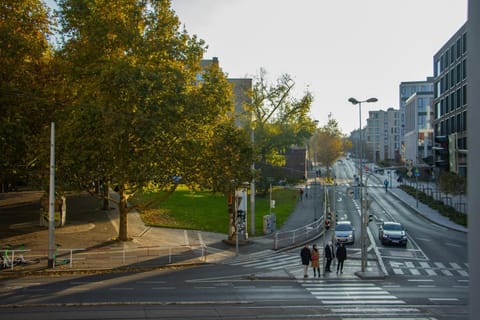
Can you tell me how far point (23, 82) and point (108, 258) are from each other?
12.5m

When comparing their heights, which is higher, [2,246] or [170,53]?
[170,53]

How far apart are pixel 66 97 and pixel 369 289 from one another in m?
22.1

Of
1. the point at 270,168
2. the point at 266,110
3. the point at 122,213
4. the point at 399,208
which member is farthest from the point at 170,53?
the point at 270,168

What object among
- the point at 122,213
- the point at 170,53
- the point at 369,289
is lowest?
the point at 369,289

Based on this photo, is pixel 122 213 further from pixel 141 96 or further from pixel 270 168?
pixel 270 168

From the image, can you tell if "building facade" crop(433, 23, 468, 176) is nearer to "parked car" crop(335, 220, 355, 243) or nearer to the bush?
the bush

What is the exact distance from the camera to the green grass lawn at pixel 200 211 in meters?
41.3

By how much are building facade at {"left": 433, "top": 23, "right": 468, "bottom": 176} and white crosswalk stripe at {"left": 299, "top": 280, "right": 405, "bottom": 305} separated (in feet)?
124

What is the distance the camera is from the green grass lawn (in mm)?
41312

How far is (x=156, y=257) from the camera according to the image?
93.1 ft

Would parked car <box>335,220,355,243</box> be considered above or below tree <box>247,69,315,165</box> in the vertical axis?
below

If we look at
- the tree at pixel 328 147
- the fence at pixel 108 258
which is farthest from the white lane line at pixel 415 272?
the tree at pixel 328 147

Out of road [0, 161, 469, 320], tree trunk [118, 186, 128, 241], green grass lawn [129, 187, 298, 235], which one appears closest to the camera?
road [0, 161, 469, 320]

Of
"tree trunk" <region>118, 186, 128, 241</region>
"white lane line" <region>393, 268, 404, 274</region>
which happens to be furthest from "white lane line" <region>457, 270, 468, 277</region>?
"tree trunk" <region>118, 186, 128, 241</region>
